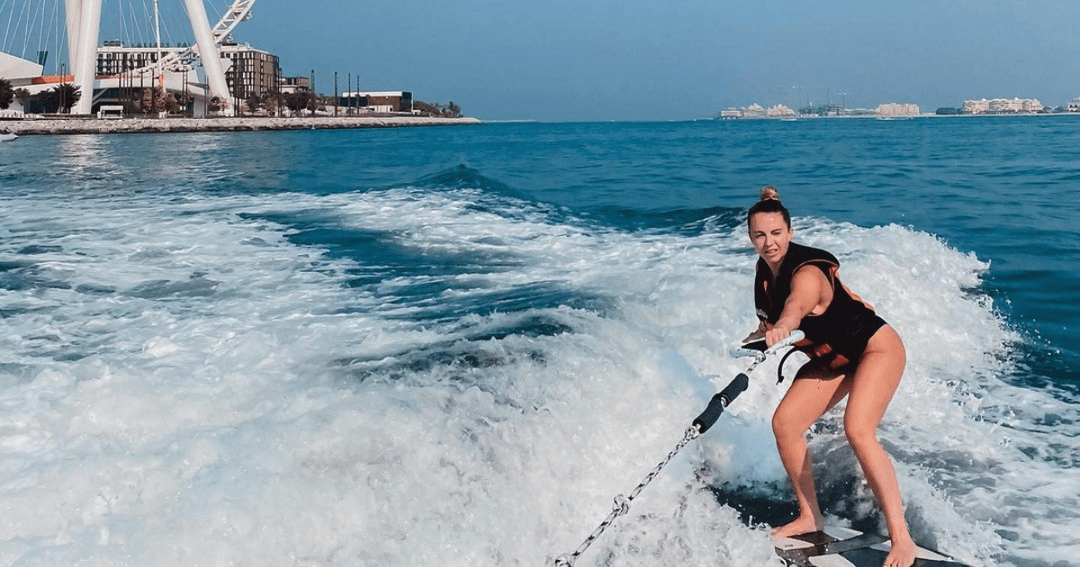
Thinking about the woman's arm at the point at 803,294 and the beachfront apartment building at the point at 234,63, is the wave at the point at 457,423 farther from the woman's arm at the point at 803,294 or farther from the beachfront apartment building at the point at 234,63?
the beachfront apartment building at the point at 234,63

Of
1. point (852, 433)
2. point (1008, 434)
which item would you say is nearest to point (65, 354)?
point (852, 433)

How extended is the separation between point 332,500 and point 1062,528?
121 inches

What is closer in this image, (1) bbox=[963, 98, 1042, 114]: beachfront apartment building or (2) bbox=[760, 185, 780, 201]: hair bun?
(2) bbox=[760, 185, 780, 201]: hair bun

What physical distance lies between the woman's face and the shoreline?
63.7 metres

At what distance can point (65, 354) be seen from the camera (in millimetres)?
6062

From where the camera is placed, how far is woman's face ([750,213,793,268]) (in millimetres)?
3301

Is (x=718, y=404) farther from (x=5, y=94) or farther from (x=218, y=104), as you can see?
(x=218, y=104)

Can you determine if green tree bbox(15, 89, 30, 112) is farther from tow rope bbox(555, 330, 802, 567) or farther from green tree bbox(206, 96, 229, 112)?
tow rope bbox(555, 330, 802, 567)

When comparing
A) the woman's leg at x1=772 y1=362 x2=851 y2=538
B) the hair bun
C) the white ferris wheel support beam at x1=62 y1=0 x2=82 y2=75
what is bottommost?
the woman's leg at x1=772 y1=362 x2=851 y2=538

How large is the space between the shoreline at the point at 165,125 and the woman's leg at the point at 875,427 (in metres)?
63.9

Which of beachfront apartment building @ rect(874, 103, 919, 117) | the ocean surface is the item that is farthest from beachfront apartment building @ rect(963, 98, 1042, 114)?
the ocean surface

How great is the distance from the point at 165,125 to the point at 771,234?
251 feet

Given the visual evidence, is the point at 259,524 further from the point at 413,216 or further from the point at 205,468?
the point at 413,216

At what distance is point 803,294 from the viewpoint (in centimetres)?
323
